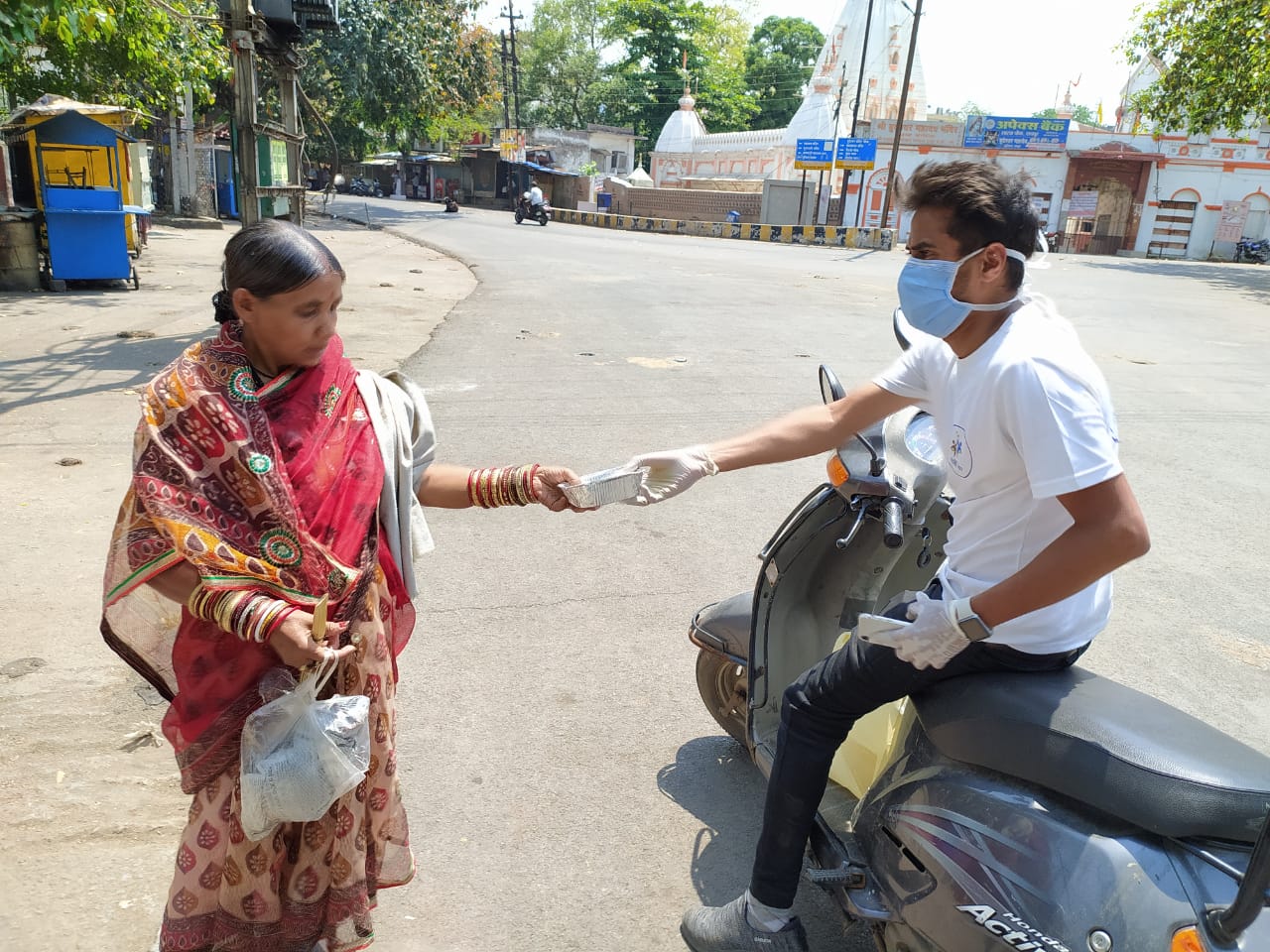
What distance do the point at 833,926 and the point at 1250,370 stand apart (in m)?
9.53

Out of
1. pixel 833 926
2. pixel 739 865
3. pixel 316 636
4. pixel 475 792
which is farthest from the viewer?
pixel 475 792

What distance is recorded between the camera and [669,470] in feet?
7.53

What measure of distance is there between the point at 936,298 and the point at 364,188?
5353 centimetres

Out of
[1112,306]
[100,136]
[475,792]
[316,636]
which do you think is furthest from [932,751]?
[1112,306]

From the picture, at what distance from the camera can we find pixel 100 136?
11.2 meters

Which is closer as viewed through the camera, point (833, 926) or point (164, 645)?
point (164, 645)

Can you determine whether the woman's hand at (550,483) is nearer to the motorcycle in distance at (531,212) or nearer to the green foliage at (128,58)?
the green foliage at (128,58)

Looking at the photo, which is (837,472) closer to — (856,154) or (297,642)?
(297,642)

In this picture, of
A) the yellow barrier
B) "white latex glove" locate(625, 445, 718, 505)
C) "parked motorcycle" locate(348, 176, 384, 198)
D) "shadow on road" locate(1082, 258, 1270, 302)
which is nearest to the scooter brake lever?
"white latex glove" locate(625, 445, 718, 505)

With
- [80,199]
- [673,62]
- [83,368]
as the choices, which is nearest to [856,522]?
[83,368]

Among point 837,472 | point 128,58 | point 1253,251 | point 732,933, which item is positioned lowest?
point 732,933

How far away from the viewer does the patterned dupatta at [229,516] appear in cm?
167

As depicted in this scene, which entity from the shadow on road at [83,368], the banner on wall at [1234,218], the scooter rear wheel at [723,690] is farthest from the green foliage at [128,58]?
the banner on wall at [1234,218]

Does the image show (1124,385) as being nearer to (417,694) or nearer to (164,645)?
(417,694)
